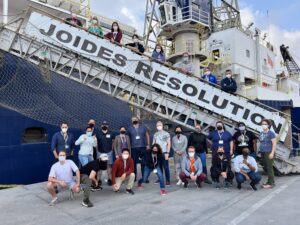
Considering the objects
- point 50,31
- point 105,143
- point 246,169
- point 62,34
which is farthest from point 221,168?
point 50,31

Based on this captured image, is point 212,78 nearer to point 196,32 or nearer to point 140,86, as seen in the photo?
point 140,86

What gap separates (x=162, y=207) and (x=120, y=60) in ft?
12.9

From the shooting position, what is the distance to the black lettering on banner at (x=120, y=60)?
24.7 ft

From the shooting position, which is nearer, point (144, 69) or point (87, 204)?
point (87, 204)

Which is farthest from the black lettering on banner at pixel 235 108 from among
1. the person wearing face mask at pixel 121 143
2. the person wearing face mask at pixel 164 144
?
the person wearing face mask at pixel 121 143

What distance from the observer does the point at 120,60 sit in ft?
24.7

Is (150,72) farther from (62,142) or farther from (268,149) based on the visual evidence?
(268,149)

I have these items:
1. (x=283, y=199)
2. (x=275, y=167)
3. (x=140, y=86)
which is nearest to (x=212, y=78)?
(x=140, y=86)

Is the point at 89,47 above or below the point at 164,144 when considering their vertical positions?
above

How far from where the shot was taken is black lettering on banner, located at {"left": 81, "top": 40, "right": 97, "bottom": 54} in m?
7.42

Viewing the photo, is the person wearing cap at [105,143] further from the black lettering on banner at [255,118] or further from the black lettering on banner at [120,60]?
the black lettering on banner at [255,118]

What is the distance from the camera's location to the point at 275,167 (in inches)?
311

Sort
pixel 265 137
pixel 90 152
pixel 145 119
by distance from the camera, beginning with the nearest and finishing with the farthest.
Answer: pixel 90 152 → pixel 265 137 → pixel 145 119

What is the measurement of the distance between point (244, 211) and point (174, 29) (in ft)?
44.5
